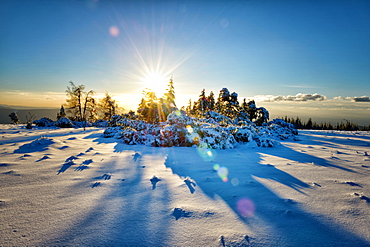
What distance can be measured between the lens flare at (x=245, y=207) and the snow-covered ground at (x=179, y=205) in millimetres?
13

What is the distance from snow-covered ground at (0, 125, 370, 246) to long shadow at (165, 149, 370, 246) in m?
0.01

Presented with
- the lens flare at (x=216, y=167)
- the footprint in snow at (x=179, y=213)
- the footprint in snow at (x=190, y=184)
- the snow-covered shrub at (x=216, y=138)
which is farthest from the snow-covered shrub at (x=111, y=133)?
the footprint in snow at (x=179, y=213)

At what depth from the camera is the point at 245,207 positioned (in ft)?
6.87

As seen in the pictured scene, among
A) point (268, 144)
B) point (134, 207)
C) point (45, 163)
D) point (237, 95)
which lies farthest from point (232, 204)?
point (237, 95)

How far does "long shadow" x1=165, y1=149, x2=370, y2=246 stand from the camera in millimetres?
1543

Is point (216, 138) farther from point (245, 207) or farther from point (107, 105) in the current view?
point (107, 105)

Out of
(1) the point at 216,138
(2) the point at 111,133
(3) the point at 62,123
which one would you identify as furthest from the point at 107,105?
(1) the point at 216,138

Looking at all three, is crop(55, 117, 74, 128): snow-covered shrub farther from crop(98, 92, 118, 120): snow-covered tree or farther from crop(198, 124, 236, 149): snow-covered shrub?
crop(198, 124, 236, 149): snow-covered shrub

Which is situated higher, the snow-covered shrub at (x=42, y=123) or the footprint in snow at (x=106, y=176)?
the snow-covered shrub at (x=42, y=123)

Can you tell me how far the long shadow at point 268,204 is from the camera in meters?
1.54

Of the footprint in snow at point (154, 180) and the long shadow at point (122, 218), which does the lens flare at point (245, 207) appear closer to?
the long shadow at point (122, 218)

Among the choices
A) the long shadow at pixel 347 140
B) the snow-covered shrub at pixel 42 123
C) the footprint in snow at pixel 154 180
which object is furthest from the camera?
the snow-covered shrub at pixel 42 123

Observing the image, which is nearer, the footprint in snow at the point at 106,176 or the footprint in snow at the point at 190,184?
the footprint in snow at the point at 190,184

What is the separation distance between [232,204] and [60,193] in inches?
107
